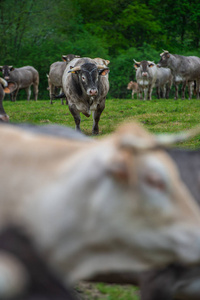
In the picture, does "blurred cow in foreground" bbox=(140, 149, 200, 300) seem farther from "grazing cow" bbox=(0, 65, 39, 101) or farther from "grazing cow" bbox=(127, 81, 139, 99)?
"grazing cow" bbox=(127, 81, 139, 99)

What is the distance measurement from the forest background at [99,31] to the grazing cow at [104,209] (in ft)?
74.2

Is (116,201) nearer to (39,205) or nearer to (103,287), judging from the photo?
(39,205)

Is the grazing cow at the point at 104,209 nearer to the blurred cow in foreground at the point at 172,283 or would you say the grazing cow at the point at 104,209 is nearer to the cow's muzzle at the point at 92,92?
the blurred cow in foreground at the point at 172,283

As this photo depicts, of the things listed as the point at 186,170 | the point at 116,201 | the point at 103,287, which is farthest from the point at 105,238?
the point at 103,287

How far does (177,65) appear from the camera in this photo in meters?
18.7

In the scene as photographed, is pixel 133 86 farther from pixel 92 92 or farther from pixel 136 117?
pixel 92 92

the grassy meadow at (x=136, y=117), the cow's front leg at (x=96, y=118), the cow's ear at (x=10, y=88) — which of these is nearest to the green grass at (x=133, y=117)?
the grassy meadow at (x=136, y=117)

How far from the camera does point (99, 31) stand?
31.9 meters

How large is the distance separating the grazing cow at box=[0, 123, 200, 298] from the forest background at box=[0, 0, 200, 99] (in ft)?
74.2

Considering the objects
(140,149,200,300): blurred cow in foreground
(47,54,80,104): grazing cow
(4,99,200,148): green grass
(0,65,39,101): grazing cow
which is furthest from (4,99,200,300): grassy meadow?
(0,65,39,101): grazing cow

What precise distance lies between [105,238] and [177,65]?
57.8 ft

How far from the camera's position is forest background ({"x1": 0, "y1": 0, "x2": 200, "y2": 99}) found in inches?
993

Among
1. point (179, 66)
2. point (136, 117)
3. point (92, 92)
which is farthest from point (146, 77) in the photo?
point (92, 92)

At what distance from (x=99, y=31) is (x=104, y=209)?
3131 cm
